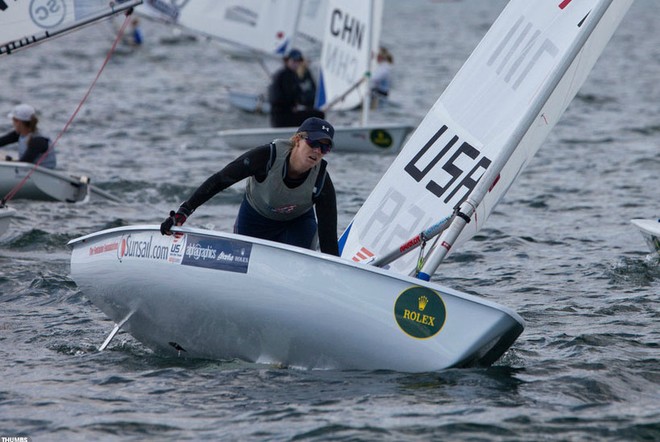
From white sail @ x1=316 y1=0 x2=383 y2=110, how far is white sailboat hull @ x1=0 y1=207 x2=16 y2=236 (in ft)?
21.0

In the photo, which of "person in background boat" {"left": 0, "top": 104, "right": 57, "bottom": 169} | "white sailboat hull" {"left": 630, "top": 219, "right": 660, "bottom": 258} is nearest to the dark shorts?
"white sailboat hull" {"left": 630, "top": 219, "right": 660, "bottom": 258}

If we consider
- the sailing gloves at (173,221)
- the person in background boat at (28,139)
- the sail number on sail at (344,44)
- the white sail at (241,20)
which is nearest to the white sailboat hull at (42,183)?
the person in background boat at (28,139)

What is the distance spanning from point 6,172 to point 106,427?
5.15 meters

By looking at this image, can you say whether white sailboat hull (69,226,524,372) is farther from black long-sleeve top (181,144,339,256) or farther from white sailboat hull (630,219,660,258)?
white sailboat hull (630,219,660,258)

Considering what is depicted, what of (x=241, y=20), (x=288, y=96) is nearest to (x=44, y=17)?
(x=288, y=96)

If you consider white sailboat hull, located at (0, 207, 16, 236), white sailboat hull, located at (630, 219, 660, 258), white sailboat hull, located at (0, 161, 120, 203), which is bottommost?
white sailboat hull, located at (0, 207, 16, 236)

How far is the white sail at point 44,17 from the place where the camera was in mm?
8422

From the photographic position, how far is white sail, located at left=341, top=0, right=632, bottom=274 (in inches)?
223

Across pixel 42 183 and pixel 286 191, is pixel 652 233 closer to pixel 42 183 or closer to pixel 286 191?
pixel 286 191

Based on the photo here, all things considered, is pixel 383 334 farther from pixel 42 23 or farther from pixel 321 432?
pixel 42 23

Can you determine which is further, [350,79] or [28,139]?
[350,79]

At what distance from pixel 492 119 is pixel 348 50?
8663mm

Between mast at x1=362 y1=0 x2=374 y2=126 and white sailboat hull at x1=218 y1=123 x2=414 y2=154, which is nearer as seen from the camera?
white sailboat hull at x1=218 y1=123 x2=414 y2=154

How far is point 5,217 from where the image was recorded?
8664mm
